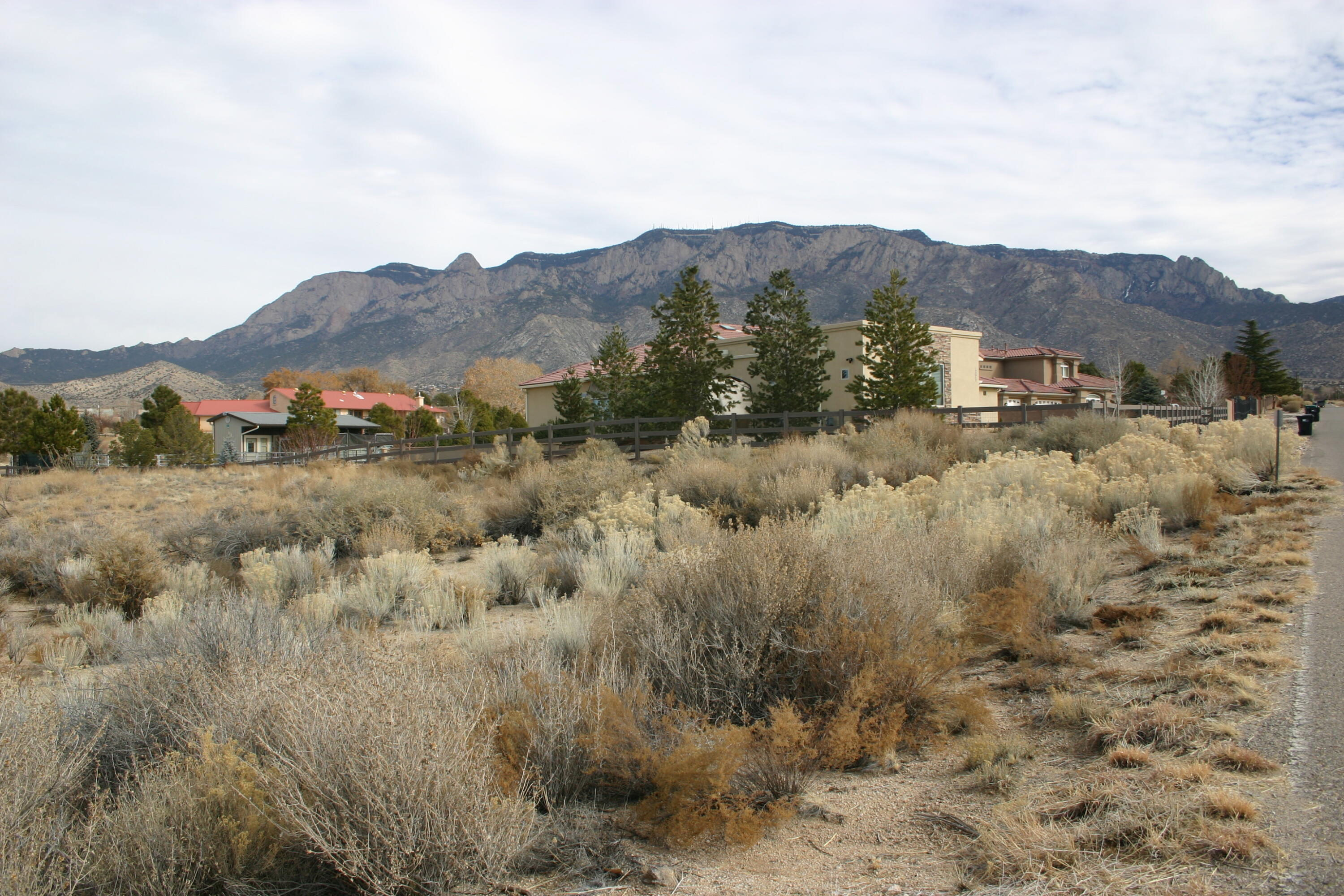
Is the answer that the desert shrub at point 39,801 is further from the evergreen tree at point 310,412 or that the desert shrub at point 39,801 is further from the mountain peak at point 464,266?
the mountain peak at point 464,266

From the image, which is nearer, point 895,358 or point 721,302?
point 895,358

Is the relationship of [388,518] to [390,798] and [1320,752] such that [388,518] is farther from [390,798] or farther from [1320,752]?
[1320,752]

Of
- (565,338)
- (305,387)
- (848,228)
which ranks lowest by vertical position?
(305,387)

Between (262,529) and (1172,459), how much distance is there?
48.3 feet

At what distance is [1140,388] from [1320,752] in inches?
2912

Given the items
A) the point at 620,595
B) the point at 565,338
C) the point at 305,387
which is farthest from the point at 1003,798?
the point at 565,338

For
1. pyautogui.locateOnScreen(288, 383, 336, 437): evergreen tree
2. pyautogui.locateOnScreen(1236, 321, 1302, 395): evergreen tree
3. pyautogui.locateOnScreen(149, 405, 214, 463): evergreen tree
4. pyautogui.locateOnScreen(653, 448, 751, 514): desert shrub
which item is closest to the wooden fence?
pyautogui.locateOnScreen(653, 448, 751, 514): desert shrub

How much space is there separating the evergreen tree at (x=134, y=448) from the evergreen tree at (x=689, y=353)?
31.7m

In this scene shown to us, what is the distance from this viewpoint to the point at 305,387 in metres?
62.9

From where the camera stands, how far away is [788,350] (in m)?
34.0

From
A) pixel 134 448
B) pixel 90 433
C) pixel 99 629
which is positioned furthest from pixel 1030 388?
pixel 90 433

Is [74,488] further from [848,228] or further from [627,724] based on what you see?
[848,228]

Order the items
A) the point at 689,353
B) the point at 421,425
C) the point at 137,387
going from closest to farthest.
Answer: the point at 689,353 < the point at 421,425 < the point at 137,387

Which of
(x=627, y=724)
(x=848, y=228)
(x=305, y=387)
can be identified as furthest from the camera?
(x=848, y=228)
